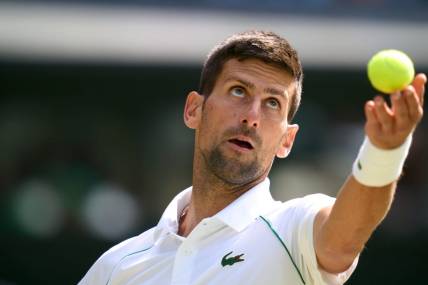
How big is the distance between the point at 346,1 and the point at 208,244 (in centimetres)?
741

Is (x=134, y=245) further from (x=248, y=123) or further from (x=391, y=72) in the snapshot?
(x=391, y=72)

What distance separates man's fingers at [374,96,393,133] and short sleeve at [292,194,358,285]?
43cm

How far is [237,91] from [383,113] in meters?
1.05

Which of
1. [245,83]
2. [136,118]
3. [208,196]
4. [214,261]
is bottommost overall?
[136,118]

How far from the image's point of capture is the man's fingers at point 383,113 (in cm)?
258

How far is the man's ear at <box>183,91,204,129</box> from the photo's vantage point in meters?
3.81

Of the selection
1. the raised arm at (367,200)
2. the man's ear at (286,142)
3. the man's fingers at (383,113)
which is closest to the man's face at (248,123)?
the man's ear at (286,142)

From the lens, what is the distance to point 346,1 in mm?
10320

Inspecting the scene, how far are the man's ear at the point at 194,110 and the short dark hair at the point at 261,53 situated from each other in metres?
0.07

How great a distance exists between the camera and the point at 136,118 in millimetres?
10508

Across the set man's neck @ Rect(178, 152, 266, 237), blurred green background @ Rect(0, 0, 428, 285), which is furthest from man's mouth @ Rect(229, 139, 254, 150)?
blurred green background @ Rect(0, 0, 428, 285)

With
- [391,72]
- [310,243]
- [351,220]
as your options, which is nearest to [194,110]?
[310,243]

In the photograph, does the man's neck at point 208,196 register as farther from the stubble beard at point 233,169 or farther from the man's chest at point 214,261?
the man's chest at point 214,261

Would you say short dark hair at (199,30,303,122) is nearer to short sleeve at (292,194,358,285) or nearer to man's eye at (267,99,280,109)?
man's eye at (267,99,280,109)
